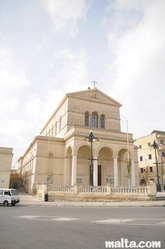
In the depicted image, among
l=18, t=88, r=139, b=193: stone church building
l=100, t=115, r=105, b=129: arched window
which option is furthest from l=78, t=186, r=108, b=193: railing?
l=100, t=115, r=105, b=129: arched window

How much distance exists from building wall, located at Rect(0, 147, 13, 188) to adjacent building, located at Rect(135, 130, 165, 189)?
88.0 ft

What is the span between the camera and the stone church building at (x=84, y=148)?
82.9ft

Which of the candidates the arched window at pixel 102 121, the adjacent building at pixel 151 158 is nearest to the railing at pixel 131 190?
the arched window at pixel 102 121

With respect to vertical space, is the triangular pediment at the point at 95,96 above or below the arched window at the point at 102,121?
above

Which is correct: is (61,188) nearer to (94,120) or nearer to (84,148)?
(84,148)

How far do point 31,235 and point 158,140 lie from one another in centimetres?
4097

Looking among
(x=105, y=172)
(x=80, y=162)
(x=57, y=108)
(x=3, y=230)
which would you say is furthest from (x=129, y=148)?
(x=3, y=230)

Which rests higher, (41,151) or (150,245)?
(41,151)

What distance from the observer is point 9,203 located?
15750 mm

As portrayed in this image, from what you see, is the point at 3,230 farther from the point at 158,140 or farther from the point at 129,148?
the point at 158,140

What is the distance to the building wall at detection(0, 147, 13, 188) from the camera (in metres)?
28.0

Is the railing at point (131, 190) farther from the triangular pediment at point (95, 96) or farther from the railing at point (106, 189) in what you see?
the triangular pediment at point (95, 96)

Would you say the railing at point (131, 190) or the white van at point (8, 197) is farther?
the railing at point (131, 190)

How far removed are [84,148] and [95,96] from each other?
991cm
